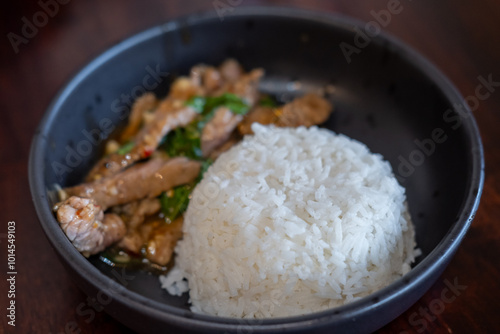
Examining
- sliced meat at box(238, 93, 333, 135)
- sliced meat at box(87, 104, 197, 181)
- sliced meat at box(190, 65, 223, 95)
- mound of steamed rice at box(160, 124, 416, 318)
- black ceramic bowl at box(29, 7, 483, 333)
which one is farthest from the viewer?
sliced meat at box(190, 65, 223, 95)

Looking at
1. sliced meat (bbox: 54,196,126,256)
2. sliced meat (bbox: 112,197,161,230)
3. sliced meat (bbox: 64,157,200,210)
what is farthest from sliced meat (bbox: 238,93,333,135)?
sliced meat (bbox: 54,196,126,256)

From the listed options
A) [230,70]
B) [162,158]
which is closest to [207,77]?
[230,70]

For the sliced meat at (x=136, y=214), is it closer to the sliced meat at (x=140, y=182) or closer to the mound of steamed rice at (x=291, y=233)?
the sliced meat at (x=140, y=182)

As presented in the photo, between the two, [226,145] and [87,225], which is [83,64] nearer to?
[226,145]

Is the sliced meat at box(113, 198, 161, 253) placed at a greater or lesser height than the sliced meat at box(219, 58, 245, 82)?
lesser

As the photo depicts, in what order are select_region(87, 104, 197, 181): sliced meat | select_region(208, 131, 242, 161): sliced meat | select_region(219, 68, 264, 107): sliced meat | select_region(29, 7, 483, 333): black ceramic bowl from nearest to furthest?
select_region(29, 7, 483, 333): black ceramic bowl
select_region(87, 104, 197, 181): sliced meat
select_region(208, 131, 242, 161): sliced meat
select_region(219, 68, 264, 107): sliced meat

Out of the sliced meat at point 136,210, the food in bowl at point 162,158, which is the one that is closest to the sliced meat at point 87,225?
the food in bowl at point 162,158

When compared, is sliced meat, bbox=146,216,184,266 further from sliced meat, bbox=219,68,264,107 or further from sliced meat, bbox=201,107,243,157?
sliced meat, bbox=219,68,264,107
